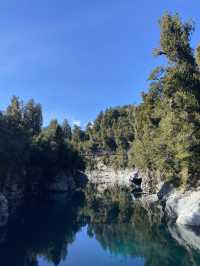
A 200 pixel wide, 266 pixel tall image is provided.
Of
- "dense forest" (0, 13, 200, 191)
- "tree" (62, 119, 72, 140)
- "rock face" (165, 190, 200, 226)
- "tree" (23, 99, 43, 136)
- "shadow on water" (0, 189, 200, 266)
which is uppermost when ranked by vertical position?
"tree" (62, 119, 72, 140)

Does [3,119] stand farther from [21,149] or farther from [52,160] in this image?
[52,160]

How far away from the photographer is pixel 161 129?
36.2 m

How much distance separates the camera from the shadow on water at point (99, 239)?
18.8 metres

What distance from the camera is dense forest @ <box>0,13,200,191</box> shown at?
2877 cm

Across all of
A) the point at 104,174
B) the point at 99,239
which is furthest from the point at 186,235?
the point at 104,174

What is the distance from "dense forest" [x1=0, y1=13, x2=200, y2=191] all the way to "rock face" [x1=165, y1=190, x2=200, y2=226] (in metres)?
4.09

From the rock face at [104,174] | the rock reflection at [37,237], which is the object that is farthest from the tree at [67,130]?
the rock reflection at [37,237]

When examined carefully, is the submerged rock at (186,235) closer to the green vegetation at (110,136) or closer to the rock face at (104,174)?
the rock face at (104,174)

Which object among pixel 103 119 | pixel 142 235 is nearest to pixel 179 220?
pixel 142 235

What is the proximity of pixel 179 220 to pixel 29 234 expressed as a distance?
12.6m

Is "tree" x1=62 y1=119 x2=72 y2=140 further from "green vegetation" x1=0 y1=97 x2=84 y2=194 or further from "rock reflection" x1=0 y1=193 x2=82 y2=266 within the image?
"rock reflection" x1=0 y1=193 x2=82 y2=266

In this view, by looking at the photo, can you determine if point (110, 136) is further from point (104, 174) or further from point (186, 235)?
point (186, 235)

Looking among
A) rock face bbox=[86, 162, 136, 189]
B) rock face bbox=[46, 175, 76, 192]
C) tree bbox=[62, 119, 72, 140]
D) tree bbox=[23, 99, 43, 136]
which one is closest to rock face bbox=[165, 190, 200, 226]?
rock face bbox=[46, 175, 76, 192]

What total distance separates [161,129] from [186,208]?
12.2 metres
